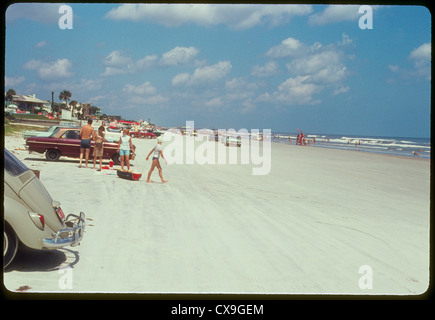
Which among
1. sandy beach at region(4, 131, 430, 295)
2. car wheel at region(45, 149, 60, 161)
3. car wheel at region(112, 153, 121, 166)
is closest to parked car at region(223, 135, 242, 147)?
car wheel at region(112, 153, 121, 166)

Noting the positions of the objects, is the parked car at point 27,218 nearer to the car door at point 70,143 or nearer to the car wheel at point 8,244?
the car wheel at point 8,244

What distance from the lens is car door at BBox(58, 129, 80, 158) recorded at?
18828mm

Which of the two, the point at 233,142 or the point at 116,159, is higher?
the point at 233,142

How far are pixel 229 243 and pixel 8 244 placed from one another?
3.53m

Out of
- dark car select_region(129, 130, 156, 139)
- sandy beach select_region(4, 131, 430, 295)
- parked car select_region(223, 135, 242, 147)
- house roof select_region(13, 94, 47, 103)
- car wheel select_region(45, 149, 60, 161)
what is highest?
house roof select_region(13, 94, 47, 103)

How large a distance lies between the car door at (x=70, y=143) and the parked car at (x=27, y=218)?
46.1 ft

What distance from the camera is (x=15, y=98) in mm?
57031

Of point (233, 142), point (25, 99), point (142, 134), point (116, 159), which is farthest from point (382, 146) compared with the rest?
point (116, 159)

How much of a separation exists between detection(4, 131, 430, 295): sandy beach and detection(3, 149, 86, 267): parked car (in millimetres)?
383

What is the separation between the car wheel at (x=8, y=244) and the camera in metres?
4.62

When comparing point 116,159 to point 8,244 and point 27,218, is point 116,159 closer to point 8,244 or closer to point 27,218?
point 27,218

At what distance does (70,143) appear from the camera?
1892cm

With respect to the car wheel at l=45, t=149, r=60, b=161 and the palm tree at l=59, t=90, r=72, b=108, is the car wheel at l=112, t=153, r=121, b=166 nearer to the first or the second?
the car wheel at l=45, t=149, r=60, b=161

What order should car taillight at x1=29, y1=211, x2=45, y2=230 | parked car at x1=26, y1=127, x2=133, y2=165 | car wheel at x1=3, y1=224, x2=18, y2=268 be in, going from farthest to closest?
1. parked car at x1=26, y1=127, x2=133, y2=165
2. car taillight at x1=29, y1=211, x2=45, y2=230
3. car wheel at x1=3, y1=224, x2=18, y2=268
